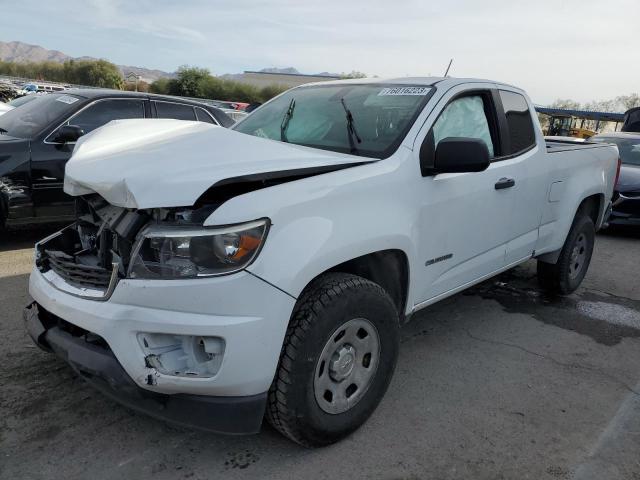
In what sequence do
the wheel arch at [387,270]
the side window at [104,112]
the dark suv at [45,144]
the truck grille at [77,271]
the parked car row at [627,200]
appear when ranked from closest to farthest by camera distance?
the truck grille at [77,271], the wheel arch at [387,270], the dark suv at [45,144], the side window at [104,112], the parked car row at [627,200]

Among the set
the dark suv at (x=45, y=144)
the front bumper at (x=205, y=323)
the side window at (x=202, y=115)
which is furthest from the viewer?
the side window at (x=202, y=115)

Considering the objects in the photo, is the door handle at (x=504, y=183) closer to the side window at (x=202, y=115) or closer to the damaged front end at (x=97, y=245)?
the damaged front end at (x=97, y=245)

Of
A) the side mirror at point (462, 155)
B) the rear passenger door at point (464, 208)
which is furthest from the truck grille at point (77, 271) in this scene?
the side mirror at point (462, 155)

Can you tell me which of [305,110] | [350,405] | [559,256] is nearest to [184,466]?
[350,405]

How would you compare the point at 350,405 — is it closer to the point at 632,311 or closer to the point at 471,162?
the point at 471,162

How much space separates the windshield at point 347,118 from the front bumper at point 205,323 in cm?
117

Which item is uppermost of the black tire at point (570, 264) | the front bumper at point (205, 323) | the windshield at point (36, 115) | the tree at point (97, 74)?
the tree at point (97, 74)

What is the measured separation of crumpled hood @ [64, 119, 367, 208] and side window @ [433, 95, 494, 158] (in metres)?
0.78

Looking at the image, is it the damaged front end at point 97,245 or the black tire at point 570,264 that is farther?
the black tire at point 570,264

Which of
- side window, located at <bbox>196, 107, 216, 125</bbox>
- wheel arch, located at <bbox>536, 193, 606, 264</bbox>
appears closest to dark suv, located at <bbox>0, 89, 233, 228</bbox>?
side window, located at <bbox>196, 107, 216, 125</bbox>

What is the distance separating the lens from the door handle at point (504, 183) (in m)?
3.55

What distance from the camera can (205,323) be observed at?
2.07m

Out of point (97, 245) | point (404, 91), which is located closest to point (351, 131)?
point (404, 91)

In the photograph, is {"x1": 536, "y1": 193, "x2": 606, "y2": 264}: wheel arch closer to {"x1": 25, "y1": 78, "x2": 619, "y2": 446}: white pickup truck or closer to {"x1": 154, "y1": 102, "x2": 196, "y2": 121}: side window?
{"x1": 25, "y1": 78, "x2": 619, "y2": 446}: white pickup truck
